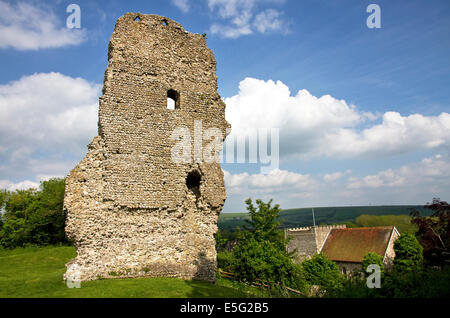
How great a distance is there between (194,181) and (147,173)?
2.04 m

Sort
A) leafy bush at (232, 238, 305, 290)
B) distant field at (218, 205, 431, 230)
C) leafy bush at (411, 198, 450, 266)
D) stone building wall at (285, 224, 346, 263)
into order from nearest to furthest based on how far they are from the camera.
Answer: leafy bush at (232, 238, 305, 290)
leafy bush at (411, 198, 450, 266)
stone building wall at (285, 224, 346, 263)
distant field at (218, 205, 431, 230)

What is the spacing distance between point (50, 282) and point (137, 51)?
762cm

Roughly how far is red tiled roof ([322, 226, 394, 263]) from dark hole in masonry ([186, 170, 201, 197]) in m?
24.6

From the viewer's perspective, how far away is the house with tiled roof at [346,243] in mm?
30353

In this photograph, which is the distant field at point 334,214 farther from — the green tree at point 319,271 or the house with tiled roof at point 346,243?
the green tree at point 319,271

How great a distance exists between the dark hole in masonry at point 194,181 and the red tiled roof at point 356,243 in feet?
80.8

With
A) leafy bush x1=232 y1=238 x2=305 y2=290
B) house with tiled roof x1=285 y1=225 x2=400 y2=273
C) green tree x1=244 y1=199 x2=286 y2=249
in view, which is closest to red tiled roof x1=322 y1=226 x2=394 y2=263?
house with tiled roof x1=285 y1=225 x2=400 y2=273

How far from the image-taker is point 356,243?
3288cm

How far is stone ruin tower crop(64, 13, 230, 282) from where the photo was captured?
8.87 m

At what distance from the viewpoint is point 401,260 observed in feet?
79.9

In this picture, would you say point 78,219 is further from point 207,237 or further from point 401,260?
point 401,260

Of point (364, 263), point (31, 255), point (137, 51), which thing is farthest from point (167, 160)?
point (364, 263)

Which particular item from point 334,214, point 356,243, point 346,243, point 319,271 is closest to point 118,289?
point 319,271

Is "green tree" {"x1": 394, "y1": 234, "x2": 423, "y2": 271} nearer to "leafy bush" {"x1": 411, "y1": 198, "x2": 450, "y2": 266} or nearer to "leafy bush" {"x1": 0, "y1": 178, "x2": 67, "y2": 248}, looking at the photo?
"leafy bush" {"x1": 411, "y1": 198, "x2": 450, "y2": 266}
